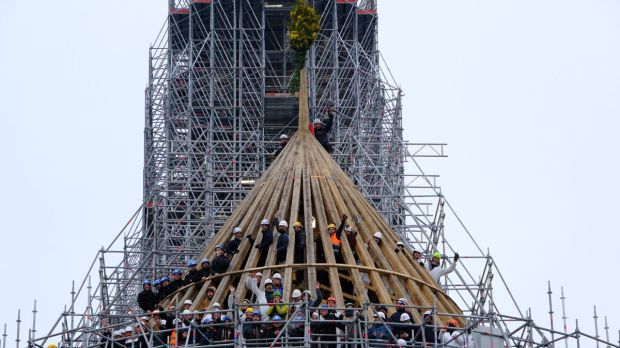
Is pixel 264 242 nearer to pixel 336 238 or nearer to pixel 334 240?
pixel 334 240

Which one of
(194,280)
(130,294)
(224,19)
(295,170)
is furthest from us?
(224,19)

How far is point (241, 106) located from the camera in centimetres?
8962

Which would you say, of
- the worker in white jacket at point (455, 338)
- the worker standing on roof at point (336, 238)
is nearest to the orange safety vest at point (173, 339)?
the worker standing on roof at point (336, 238)

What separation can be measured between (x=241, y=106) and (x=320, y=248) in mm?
28715

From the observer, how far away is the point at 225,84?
302 feet

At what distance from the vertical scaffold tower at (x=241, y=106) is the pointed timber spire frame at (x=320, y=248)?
57.4ft

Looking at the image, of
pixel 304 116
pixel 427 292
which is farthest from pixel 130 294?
pixel 427 292

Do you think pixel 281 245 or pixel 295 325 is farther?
pixel 281 245

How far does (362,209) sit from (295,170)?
265 cm

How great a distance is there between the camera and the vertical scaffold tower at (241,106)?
84625 mm

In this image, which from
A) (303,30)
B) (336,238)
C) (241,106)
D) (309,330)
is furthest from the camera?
(241,106)

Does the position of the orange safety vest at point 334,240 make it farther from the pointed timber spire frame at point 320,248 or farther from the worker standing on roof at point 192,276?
the worker standing on roof at point 192,276

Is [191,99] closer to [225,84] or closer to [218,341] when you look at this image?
[225,84]

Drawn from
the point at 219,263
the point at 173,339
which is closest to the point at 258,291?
the point at 173,339
